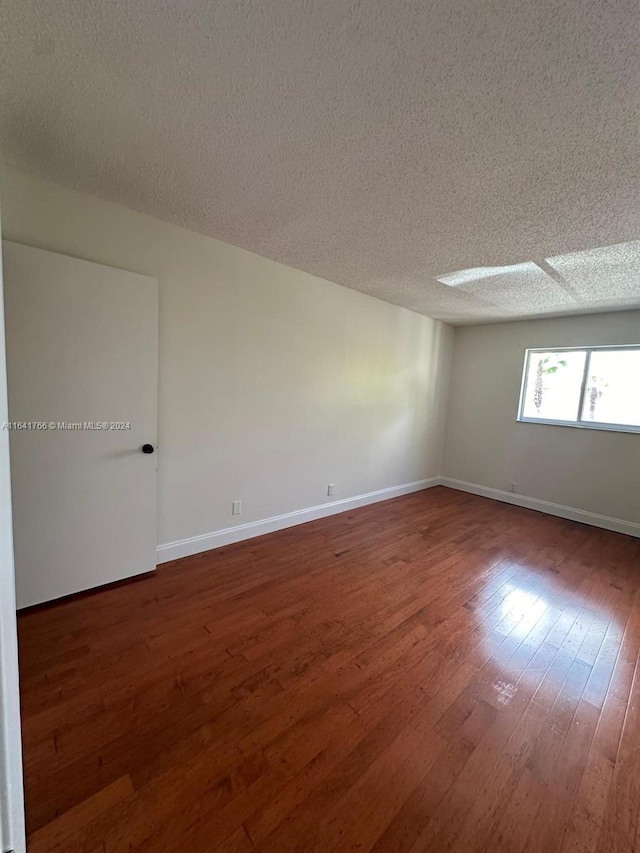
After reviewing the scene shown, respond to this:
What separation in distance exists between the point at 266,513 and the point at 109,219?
2568mm

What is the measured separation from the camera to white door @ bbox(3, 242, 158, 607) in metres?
1.86

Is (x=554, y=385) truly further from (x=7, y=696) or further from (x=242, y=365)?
(x=7, y=696)

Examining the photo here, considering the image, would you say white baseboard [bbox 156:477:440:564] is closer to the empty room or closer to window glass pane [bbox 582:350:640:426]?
the empty room

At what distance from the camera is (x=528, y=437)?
444cm

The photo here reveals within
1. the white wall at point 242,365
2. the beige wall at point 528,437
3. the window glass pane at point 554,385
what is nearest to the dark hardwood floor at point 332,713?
the white wall at point 242,365

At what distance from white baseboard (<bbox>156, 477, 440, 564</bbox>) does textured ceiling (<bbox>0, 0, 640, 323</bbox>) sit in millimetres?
2415

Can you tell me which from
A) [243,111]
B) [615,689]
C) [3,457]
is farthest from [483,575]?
[243,111]

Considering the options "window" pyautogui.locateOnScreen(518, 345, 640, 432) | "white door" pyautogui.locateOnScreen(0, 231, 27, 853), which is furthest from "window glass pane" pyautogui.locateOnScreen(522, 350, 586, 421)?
"white door" pyautogui.locateOnScreen(0, 231, 27, 853)

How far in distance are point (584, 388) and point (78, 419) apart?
16.9 ft

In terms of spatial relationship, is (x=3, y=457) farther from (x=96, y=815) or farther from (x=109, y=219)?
(x=109, y=219)

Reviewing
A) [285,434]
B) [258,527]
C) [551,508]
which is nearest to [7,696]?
[258,527]

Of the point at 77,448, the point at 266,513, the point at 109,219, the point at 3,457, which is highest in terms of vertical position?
the point at 109,219

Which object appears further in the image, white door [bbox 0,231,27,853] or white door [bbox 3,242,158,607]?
white door [bbox 3,242,158,607]

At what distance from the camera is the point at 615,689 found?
5.56 ft
